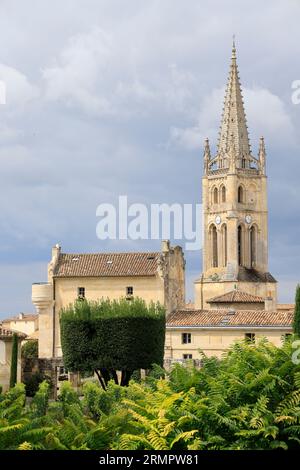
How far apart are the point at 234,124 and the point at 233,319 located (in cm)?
6430

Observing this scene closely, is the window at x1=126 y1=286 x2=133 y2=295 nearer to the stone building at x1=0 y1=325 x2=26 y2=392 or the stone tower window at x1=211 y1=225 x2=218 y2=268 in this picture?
the stone building at x1=0 y1=325 x2=26 y2=392

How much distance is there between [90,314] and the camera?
57.5 m

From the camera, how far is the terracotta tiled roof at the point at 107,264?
3083 inches

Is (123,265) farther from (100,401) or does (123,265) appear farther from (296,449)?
(296,449)

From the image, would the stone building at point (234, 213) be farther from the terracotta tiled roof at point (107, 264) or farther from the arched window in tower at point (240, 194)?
the terracotta tiled roof at point (107, 264)

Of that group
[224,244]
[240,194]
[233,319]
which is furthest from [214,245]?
[233,319]

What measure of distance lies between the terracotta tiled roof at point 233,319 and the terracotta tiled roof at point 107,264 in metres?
6.34

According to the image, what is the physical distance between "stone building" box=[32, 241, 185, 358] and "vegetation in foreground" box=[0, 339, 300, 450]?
199ft

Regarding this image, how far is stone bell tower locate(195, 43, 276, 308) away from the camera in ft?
422

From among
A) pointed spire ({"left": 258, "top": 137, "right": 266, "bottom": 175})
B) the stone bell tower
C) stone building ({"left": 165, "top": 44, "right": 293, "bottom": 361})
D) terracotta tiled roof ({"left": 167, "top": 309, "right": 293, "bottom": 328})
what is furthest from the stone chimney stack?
pointed spire ({"left": 258, "top": 137, "right": 266, "bottom": 175})

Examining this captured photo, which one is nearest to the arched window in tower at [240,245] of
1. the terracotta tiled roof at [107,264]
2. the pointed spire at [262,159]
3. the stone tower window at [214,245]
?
the stone tower window at [214,245]

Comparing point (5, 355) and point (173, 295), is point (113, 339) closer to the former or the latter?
point (5, 355)

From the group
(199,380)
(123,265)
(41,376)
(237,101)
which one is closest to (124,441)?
(199,380)

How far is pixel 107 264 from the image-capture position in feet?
261
